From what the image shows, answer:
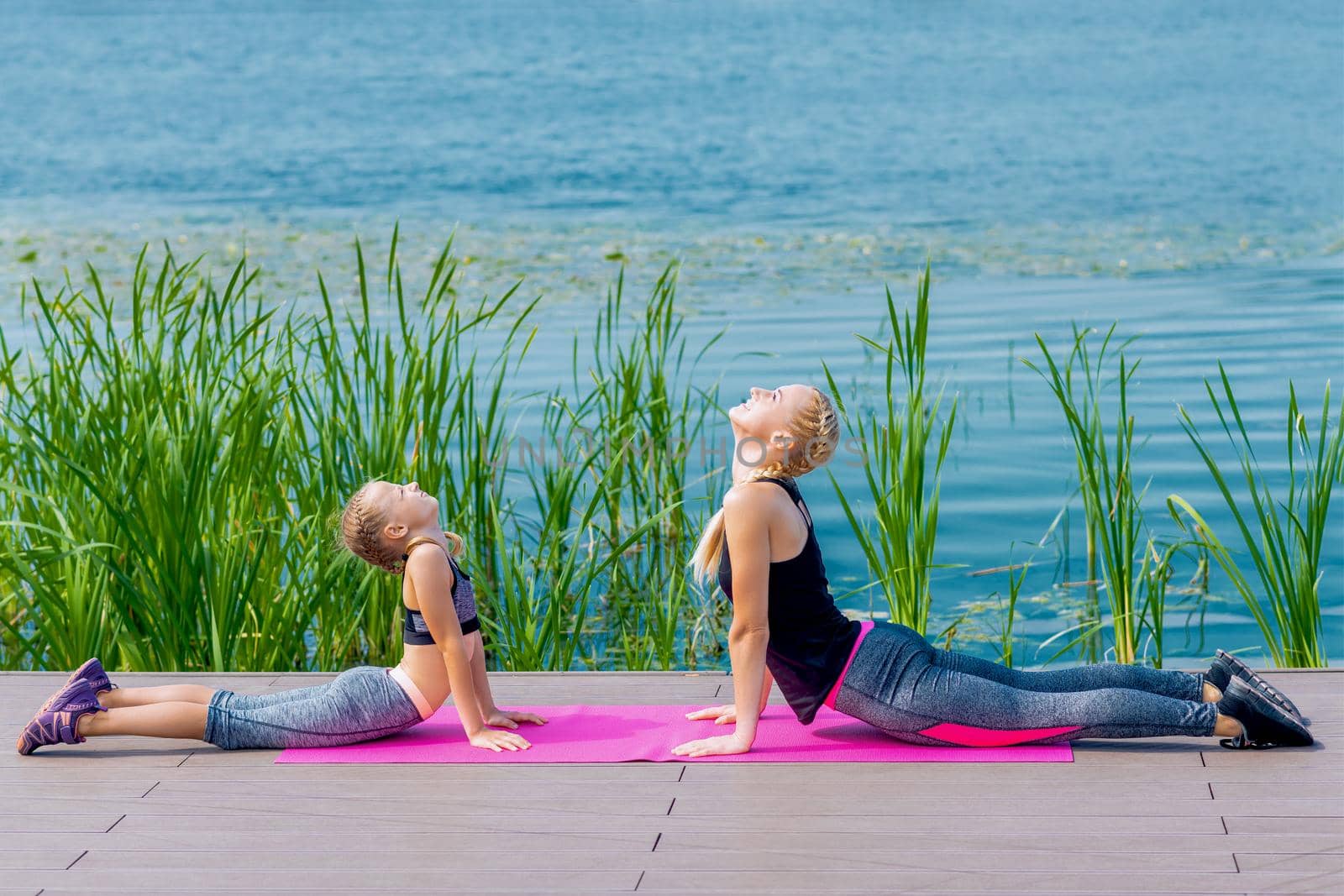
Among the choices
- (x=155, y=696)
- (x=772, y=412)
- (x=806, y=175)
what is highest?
(x=806, y=175)

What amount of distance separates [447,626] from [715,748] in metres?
0.58

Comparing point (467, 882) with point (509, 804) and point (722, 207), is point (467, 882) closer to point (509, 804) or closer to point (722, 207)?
point (509, 804)

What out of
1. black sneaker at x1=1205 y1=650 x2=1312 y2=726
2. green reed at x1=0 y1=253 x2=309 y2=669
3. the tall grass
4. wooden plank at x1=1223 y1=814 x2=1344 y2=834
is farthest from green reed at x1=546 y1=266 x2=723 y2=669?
wooden plank at x1=1223 y1=814 x2=1344 y2=834

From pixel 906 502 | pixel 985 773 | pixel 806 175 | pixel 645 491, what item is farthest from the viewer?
pixel 806 175

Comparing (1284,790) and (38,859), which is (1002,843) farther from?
(38,859)

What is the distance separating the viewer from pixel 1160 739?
9.78 ft

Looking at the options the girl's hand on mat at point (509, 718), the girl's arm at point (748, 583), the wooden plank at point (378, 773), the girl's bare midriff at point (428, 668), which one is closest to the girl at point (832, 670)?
the girl's arm at point (748, 583)

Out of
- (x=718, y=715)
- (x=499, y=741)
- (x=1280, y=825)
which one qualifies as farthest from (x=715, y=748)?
(x=1280, y=825)

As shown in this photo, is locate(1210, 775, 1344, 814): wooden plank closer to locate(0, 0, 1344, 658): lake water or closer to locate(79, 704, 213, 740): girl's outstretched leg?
locate(79, 704, 213, 740): girl's outstretched leg

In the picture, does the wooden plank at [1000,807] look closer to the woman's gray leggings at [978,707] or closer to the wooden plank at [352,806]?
the wooden plank at [352,806]

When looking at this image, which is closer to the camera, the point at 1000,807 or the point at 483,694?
the point at 1000,807

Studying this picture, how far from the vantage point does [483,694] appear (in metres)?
3.13

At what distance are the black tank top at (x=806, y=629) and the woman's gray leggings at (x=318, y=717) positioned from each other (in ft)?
2.41

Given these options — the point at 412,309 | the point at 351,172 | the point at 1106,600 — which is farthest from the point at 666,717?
the point at 351,172
